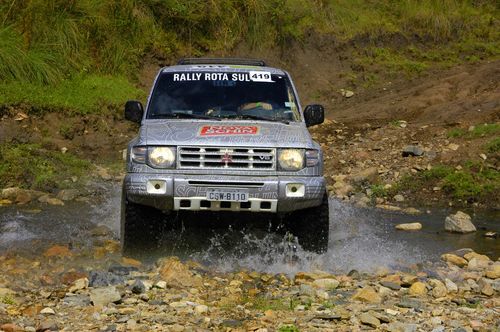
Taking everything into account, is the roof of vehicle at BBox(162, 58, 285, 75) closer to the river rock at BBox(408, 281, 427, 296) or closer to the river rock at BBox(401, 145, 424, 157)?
the river rock at BBox(408, 281, 427, 296)

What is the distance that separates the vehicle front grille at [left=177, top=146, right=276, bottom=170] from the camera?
7246 millimetres

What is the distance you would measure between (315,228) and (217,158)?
3.76ft

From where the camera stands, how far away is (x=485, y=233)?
10.2 metres

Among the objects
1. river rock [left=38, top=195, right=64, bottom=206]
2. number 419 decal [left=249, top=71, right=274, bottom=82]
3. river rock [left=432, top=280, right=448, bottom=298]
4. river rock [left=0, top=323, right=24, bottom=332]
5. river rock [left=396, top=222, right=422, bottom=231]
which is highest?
number 419 decal [left=249, top=71, right=274, bottom=82]

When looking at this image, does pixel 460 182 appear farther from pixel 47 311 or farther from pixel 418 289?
pixel 47 311

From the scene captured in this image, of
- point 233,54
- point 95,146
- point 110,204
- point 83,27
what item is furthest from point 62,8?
point 110,204

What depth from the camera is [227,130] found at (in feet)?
24.7

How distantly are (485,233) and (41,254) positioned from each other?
5.26 meters

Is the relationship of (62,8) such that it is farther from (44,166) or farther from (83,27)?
(44,166)

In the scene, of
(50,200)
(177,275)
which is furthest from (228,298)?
(50,200)

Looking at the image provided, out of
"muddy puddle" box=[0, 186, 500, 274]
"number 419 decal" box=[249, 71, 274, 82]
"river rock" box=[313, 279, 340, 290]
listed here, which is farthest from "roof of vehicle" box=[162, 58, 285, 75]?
"river rock" box=[313, 279, 340, 290]

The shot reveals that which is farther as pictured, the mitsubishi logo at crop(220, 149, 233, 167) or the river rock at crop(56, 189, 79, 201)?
the river rock at crop(56, 189, 79, 201)

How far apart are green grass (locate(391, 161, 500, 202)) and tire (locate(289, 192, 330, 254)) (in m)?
4.84

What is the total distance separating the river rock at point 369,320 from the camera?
5648 millimetres
